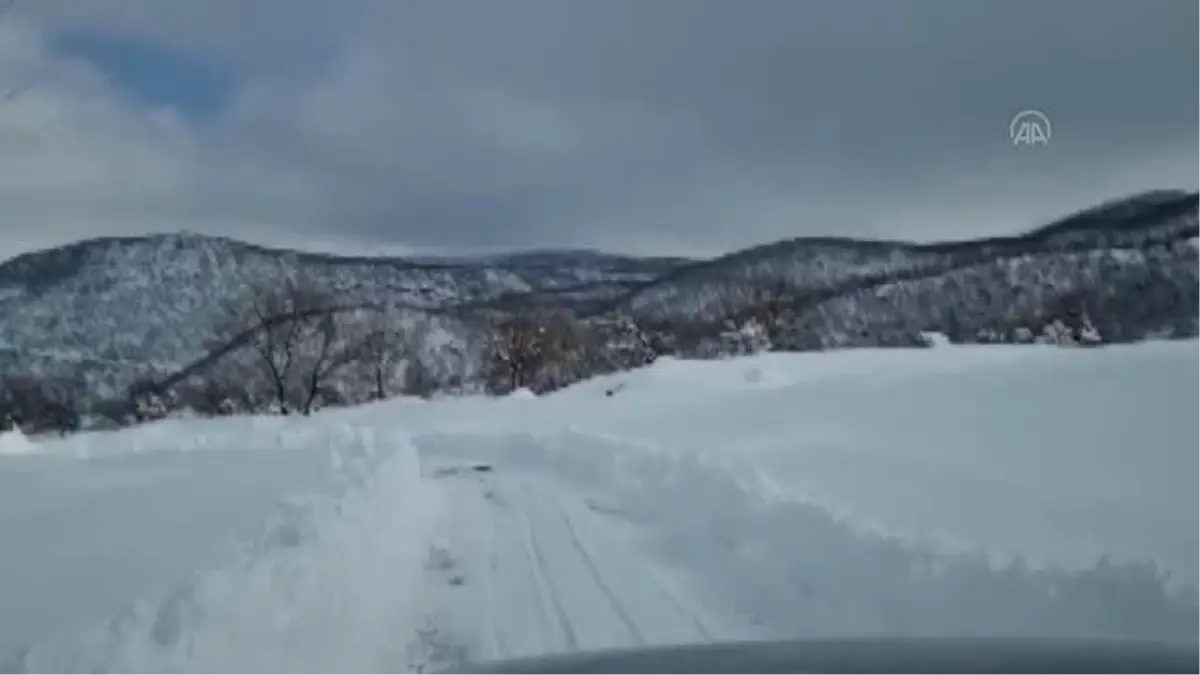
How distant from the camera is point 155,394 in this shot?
6656 centimetres

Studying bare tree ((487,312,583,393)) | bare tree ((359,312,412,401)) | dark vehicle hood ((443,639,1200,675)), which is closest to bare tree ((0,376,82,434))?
bare tree ((359,312,412,401))

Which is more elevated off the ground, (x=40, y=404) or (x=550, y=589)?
(x=550, y=589)

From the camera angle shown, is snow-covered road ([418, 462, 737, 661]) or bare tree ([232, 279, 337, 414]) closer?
snow-covered road ([418, 462, 737, 661])

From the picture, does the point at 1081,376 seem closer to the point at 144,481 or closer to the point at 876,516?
the point at 876,516

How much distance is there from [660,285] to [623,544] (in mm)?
57794

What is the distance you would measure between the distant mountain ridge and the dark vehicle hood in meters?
41.5

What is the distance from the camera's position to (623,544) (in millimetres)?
12711

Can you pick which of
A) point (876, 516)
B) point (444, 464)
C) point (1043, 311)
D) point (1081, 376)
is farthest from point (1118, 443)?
point (1043, 311)

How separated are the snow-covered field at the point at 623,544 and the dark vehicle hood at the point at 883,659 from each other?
3263 millimetres

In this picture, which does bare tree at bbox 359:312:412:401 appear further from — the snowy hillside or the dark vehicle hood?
the dark vehicle hood

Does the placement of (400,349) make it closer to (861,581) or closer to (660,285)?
(660,285)

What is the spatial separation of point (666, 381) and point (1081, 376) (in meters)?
27.6

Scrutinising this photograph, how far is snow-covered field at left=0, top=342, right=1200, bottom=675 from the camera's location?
26.1ft

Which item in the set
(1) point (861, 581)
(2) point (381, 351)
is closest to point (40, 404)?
(2) point (381, 351)
